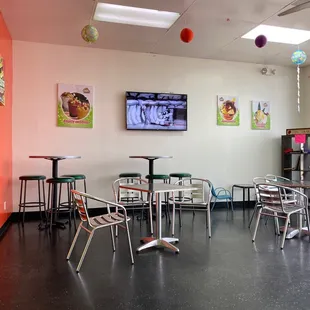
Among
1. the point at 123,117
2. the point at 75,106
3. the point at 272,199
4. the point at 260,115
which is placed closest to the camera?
the point at 272,199

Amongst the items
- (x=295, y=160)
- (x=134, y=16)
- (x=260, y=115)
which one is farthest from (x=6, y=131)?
(x=295, y=160)

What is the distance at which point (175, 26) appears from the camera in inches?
186

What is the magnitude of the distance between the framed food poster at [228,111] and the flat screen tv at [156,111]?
845 millimetres

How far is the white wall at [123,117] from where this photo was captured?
5.39 m

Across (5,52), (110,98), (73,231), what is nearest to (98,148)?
(110,98)

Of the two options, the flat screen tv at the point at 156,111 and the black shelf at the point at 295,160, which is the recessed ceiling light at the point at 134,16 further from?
the black shelf at the point at 295,160

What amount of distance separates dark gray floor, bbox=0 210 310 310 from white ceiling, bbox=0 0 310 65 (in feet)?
10.3

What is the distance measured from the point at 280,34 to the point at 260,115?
1.97 m

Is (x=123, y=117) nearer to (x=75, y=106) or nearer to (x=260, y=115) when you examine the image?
(x=75, y=106)

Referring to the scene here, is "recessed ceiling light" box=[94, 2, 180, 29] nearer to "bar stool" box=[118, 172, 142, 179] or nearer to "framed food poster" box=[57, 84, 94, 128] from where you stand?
"framed food poster" box=[57, 84, 94, 128]

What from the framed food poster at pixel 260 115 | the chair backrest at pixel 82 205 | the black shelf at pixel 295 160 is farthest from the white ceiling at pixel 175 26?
the chair backrest at pixel 82 205

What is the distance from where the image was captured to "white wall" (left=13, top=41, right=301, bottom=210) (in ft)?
17.7

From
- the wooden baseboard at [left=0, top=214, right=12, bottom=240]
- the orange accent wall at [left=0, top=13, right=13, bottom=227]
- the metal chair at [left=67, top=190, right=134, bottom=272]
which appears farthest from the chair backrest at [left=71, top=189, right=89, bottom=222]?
the orange accent wall at [left=0, top=13, right=13, bottom=227]

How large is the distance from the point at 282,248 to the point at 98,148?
11.8ft
